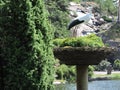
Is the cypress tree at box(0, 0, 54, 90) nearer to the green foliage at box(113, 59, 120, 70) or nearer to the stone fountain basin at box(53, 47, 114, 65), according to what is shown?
the stone fountain basin at box(53, 47, 114, 65)

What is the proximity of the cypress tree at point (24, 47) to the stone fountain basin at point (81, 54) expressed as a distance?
680 mm

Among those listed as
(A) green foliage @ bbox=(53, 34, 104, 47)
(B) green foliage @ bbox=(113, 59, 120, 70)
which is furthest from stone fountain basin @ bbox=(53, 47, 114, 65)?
(B) green foliage @ bbox=(113, 59, 120, 70)

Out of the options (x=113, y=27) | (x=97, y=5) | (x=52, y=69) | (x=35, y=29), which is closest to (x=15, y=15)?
(x=35, y=29)

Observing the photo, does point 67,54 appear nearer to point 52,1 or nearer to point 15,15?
point 15,15

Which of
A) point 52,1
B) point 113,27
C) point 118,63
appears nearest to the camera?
point 118,63

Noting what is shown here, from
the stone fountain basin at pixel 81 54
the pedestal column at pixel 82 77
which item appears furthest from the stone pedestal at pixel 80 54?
the pedestal column at pixel 82 77

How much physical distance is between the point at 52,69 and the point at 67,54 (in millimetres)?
573

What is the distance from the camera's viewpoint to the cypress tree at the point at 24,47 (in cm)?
575

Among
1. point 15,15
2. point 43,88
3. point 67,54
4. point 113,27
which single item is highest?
point 113,27

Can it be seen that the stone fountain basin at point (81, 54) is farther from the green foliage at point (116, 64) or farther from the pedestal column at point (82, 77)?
the green foliage at point (116, 64)

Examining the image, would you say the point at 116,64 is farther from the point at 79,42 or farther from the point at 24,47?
the point at 24,47

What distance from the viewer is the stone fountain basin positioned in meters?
6.71

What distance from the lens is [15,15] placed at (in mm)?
5961

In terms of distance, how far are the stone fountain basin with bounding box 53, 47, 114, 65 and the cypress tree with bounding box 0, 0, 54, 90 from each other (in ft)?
2.23
